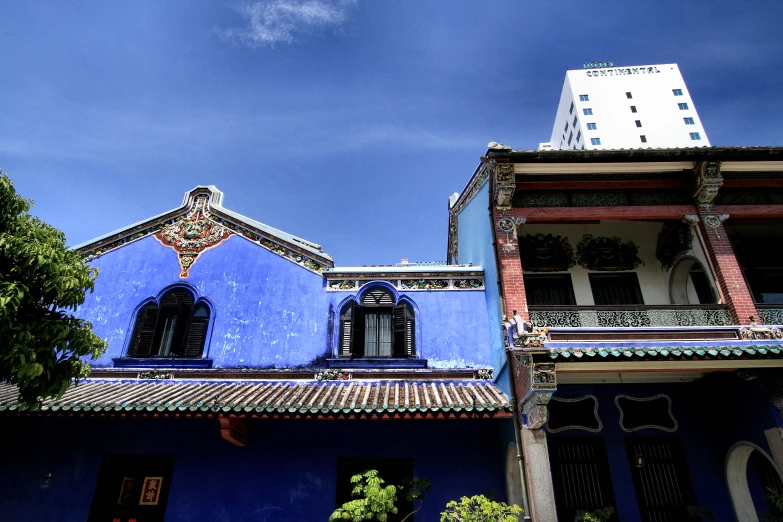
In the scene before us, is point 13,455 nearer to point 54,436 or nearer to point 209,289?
point 54,436

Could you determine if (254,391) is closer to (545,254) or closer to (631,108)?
(545,254)

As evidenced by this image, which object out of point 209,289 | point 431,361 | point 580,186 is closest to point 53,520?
point 209,289

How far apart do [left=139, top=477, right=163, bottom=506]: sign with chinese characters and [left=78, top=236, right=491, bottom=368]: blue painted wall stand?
229 cm

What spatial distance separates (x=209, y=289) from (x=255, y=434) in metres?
3.51

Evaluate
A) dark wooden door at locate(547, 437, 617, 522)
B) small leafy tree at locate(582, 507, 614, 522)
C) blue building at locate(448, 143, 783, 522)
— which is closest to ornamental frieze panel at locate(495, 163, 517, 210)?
blue building at locate(448, 143, 783, 522)

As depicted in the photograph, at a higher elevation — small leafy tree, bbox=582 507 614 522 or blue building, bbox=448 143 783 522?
blue building, bbox=448 143 783 522

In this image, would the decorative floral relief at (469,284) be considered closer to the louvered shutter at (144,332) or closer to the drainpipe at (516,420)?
the drainpipe at (516,420)

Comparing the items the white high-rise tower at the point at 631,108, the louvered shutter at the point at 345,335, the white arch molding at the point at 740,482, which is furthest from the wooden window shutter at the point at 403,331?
the white high-rise tower at the point at 631,108

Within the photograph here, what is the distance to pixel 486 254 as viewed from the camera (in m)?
10.4

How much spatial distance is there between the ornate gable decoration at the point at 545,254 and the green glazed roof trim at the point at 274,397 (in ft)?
10.0

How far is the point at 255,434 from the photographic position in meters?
9.04

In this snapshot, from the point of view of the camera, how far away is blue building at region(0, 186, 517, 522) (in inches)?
332

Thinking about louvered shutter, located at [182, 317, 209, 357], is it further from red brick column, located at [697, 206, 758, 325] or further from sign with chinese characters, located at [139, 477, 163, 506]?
red brick column, located at [697, 206, 758, 325]

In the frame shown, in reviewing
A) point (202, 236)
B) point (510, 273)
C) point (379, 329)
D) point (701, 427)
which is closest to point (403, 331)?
point (379, 329)
